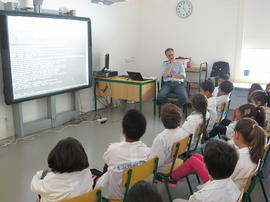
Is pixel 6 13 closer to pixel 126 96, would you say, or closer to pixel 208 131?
pixel 126 96

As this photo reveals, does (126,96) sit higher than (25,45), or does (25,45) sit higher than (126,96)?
(25,45)

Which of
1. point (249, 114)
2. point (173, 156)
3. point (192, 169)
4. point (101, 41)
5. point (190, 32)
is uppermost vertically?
point (190, 32)

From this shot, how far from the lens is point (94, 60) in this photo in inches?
216

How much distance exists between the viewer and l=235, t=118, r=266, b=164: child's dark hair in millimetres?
1900

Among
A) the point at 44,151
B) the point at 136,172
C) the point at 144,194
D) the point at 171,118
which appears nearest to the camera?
the point at 144,194

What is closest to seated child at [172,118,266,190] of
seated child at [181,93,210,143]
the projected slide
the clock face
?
seated child at [181,93,210,143]

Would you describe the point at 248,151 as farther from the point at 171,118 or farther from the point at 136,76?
the point at 136,76

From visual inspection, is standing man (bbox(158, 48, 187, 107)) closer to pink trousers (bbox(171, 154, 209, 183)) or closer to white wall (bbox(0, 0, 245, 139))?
white wall (bbox(0, 0, 245, 139))

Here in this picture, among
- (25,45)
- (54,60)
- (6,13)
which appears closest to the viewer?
(6,13)

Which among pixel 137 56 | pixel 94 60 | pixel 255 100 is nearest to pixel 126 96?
pixel 94 60

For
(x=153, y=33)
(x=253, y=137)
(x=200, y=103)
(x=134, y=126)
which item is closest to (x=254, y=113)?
(x=200, y=103)

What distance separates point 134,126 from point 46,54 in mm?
2647

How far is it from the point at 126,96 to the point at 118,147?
3.25m

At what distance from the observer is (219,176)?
1550mm
